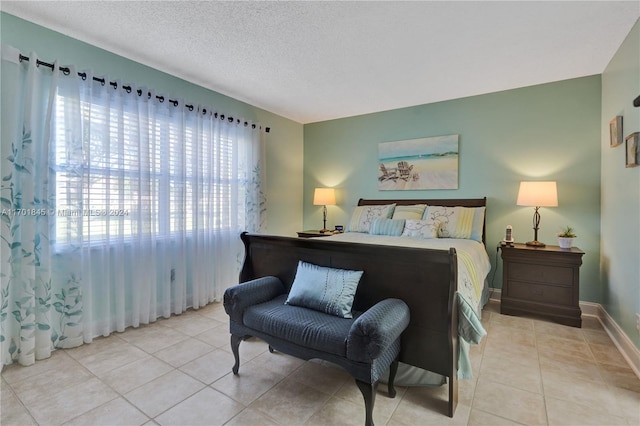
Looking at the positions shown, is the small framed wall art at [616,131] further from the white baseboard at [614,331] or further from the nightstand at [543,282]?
the white baseboard at [614,331]

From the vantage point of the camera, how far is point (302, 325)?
1726 millimetres

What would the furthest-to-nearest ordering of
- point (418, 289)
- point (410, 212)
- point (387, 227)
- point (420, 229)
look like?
1. point (410, 212)
2. point (387, 227)
3. point (420, 229)
4. point (418, 289)

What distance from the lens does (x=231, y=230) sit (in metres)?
3.74

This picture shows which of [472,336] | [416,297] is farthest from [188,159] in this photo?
[472,336]

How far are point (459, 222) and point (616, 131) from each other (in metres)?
1.50

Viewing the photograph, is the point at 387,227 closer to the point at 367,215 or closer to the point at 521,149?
the point at 367,215

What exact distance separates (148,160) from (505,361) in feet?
11.4

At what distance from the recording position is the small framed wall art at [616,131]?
252cm

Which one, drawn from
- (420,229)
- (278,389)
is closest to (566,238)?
(420,229)

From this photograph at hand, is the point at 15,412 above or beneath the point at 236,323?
beneath

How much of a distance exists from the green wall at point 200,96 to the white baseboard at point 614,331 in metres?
3.09

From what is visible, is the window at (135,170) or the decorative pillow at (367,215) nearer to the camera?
the window at (135,170)

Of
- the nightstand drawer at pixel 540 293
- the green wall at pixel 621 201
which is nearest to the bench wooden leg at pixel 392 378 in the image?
the green wall at pixel 621 201

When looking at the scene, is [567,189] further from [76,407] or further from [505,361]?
[76,407]
